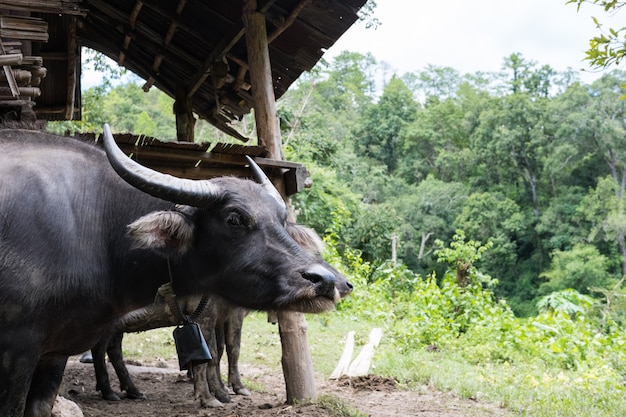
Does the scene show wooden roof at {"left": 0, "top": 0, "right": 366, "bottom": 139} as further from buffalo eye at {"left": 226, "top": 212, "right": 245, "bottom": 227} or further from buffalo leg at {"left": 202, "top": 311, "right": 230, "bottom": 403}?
buffalo eye at {"left": 226, "top": 212, "right": 245, "bottom": 227}

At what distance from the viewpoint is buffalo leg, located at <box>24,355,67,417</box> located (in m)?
3.29

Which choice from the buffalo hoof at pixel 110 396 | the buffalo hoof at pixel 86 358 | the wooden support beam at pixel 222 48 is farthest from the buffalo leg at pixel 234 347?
the wooden support beam at pixel 222 48

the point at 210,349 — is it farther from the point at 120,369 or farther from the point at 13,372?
the point at 13,372

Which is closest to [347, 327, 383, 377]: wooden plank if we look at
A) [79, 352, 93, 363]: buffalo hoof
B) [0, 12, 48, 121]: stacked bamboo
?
[79, 352, 93, 363]: buffalo hoof

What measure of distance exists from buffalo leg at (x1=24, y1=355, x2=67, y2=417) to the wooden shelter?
1658mm

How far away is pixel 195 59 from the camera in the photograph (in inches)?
303

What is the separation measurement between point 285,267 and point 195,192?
540 mm

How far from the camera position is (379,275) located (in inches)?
691

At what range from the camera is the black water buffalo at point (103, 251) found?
9.52ft

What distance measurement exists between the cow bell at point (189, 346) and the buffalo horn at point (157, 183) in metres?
0.68

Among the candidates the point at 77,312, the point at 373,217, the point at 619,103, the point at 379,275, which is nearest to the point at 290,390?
the point at 77,312

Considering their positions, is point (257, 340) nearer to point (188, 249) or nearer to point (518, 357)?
point (518, 357)

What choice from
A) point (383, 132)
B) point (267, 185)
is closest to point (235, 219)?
point (267, 185)

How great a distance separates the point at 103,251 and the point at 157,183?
47 centimetres
